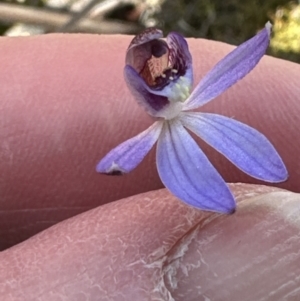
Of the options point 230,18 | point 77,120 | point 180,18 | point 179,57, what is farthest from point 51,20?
point 179,57


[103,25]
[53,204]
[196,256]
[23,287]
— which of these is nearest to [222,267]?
[196,256]

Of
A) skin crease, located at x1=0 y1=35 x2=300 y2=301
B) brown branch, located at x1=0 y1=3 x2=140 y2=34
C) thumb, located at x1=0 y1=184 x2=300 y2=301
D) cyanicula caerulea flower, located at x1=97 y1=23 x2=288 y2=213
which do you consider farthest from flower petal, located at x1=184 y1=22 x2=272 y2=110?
brown branch, located at x1=0 y1=3 x2=140 y2=34

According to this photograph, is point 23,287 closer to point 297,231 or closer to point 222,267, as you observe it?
point 222,267

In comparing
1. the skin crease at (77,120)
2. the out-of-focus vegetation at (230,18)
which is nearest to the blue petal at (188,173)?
the skin crease at (77,120)

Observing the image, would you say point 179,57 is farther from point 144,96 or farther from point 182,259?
point 182,259

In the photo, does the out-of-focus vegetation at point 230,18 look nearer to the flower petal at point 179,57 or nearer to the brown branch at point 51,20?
the brown branch at point 51,20
